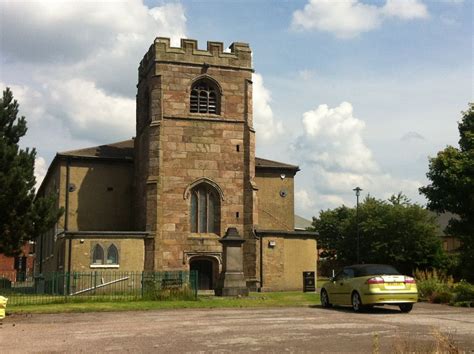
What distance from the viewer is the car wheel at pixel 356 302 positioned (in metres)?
18.7

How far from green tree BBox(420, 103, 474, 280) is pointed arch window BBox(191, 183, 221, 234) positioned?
12.5 metres

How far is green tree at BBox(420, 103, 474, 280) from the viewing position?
34.9 metres

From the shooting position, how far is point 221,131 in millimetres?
36531

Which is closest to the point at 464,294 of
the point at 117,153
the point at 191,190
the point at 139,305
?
the point at 139,305

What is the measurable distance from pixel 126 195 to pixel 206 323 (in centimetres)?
2568

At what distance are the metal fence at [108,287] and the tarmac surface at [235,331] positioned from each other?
4.53 metres

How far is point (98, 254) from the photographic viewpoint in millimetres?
33500

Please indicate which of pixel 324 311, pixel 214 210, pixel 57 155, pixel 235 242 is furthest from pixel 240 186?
pixel 324 311

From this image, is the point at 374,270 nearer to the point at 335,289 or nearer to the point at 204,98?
the point at 335,289

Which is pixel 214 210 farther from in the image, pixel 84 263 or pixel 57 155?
pixel 57 155

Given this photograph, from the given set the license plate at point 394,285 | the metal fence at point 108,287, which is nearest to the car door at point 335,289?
the license plate at point 394,285

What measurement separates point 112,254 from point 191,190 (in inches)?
228

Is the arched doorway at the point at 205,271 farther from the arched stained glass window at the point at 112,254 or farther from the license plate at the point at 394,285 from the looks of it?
the license plate at the point at 394,285

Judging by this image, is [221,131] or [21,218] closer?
[21,218]
